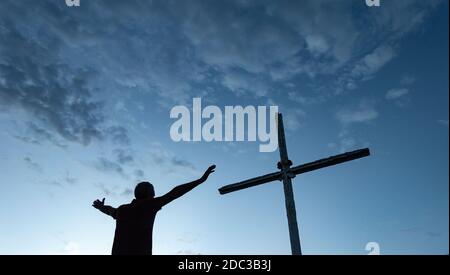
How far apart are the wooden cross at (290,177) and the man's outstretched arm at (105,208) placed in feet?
17.1

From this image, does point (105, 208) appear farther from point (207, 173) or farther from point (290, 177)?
point (290, 177)

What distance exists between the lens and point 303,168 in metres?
Result: 10.7

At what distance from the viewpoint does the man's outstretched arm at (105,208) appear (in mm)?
5609

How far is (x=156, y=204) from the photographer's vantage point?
499 cm

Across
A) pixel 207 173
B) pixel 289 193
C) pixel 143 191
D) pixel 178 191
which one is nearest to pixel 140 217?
pixel 143 191

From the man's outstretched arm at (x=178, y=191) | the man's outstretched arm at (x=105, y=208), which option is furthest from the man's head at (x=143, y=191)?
the man's outstretched arm at (x=105, y=208)

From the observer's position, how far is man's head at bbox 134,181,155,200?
5.19 meters

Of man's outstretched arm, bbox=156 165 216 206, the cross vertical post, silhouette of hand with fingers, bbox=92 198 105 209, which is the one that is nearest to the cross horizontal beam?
the cross vertical post

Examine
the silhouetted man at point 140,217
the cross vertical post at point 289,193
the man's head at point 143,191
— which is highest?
the cross vertical post at point 289,193

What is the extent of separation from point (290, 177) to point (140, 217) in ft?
22.1

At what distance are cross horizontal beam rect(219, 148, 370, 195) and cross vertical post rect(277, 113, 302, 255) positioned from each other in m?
0.18

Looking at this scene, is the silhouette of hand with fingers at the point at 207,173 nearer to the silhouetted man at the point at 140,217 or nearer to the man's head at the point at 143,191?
the silhouetted man at the point at 140,217
